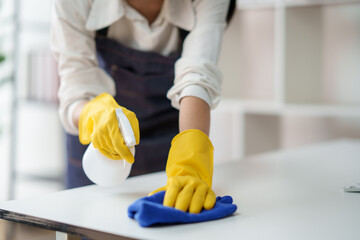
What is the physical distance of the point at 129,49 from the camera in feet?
4.54

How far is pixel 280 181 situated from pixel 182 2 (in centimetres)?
55

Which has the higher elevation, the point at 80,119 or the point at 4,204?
the point at 80,119

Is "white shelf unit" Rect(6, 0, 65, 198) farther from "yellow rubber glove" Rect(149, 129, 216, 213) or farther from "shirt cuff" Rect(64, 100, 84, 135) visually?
"yellow rubber glove" Rect(149, 129, 216, 213)

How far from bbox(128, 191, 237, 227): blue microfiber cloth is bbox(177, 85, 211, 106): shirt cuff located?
0.98 ft

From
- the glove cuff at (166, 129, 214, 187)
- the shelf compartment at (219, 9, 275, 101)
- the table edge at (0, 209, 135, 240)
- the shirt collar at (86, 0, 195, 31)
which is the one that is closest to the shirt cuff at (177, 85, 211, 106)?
the glove cuff at (166, 129, 214, 187)

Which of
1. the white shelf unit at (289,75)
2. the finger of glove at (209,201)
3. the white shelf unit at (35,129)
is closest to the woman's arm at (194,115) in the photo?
the finger of glove at (209,201)

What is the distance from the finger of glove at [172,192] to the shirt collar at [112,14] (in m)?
0.57

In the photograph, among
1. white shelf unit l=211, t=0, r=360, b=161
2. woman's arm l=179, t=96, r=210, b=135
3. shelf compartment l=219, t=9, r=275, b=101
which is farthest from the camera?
shelf compartment l=219, t=9, r=275, b=101

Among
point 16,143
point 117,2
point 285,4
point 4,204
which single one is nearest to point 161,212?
point 4,204

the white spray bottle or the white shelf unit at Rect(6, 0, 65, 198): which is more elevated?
the white shelf unit at Rect(6, 0, 65, 198)

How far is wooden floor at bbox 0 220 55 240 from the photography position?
0.81 metres

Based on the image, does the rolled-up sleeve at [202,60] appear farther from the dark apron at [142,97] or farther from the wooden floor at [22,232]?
the wooden floor at [22,232]

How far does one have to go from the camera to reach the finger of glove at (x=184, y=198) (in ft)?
2.58

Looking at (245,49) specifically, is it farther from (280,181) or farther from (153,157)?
(280,181)
